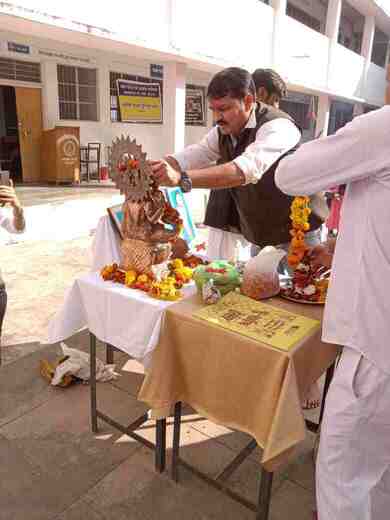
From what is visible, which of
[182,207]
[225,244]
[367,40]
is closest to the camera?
[225,244]

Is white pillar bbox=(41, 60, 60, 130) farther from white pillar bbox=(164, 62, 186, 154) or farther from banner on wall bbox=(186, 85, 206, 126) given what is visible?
banner on wall bbox=(186, 85, 206, 126)

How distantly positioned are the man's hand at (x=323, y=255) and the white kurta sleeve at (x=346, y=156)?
0.59 m

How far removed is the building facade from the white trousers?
16.4 ft

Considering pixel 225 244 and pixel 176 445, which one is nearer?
pixel 176 445

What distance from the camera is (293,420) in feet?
4.37

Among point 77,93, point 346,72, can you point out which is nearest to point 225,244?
point 77,93

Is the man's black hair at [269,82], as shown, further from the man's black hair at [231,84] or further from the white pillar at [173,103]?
the white pillar at [173,103]

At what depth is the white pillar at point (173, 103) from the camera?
7.32m

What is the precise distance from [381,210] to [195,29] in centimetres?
702

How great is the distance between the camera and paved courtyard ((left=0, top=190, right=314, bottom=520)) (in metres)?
1.73

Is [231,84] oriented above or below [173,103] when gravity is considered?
below

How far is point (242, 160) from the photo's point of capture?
1822mm

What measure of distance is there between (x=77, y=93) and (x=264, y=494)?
32.3ft

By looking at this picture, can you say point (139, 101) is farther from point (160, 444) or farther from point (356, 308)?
point (356, 308)
